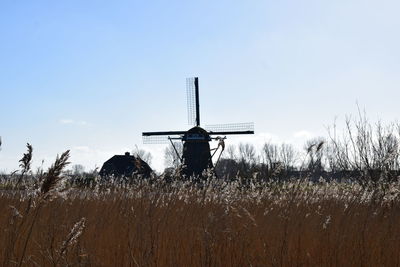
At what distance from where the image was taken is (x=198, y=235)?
14.6 feet

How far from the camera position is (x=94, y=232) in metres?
4.75

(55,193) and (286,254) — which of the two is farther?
(286,254)

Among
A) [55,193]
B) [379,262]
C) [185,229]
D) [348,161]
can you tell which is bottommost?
[379,262]

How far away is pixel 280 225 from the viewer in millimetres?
5059

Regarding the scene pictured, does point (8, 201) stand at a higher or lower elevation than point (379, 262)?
higher

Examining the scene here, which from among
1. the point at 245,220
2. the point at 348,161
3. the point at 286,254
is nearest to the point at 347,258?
the point at 286,254

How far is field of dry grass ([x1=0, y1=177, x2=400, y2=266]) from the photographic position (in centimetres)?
367

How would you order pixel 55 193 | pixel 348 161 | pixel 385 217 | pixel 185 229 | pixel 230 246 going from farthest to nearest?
pixel 348 161
pixel 385 217
pixel 185 229
pixel 230 246
pixel 55 193

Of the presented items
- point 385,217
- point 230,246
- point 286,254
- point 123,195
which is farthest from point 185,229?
point 385,217

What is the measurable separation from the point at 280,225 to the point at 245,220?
0.43 meters

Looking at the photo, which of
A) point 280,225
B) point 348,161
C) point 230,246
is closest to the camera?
point 230,246

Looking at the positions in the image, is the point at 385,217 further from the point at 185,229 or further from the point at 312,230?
the point at 185,229

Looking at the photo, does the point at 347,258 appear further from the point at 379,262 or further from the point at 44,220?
the point at 44,220

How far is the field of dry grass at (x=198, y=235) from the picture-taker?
3674mm
